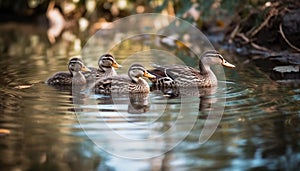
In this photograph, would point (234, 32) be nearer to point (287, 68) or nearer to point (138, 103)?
point (287, 68)

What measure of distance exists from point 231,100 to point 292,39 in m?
4.33

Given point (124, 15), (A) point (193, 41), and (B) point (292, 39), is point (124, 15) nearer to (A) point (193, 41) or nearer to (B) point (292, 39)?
(A) point (193, 41)

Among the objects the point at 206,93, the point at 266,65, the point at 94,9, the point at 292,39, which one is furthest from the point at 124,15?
the point at 206,93

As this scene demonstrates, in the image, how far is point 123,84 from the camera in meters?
7.02

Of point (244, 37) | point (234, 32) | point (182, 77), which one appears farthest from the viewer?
point (234, 32)

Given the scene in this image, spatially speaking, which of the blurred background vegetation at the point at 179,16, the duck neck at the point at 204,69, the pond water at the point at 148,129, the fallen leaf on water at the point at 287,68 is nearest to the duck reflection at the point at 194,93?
the pond water at the point at 148,129

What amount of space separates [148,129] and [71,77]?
102 inches

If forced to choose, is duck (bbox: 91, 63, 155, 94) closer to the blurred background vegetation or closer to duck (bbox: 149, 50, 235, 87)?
duck (bbox: 149, 50, 235, 87)

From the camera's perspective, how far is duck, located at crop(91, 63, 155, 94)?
6977 millimetres

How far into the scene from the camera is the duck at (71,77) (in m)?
7.51

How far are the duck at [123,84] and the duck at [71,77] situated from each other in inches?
20.3

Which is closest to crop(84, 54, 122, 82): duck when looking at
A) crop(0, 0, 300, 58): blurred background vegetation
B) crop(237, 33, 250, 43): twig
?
crop(0, 0, 300, 58): blurred background vegetation

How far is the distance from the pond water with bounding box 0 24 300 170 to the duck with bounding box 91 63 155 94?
224mm

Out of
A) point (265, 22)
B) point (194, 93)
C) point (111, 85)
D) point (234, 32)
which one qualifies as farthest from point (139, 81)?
point (234, 32)
